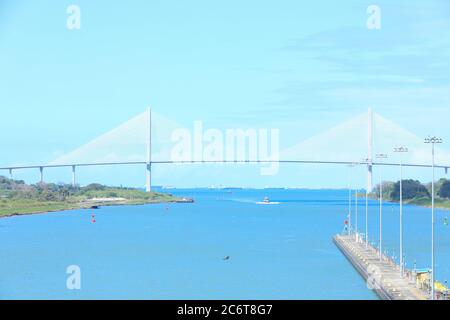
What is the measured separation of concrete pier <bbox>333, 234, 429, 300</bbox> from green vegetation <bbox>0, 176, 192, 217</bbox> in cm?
5445

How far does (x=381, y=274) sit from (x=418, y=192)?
10865 cm

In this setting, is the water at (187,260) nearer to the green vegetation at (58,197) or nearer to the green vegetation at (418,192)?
the green vegetation at (58,197)

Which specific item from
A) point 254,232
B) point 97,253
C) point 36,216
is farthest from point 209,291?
point 36,216

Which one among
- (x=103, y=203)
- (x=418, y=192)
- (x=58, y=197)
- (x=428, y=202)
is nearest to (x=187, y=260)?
(x=58, y=197)

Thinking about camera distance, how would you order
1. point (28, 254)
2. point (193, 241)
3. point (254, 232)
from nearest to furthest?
point (28, 254)
point (193, 241)
point (254, 232)

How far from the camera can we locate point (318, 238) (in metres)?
62.3

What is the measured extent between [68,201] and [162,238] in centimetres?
6360

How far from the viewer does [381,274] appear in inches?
1350

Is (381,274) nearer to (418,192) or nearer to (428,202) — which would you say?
(428,202)

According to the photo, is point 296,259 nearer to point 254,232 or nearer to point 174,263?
point 174,263

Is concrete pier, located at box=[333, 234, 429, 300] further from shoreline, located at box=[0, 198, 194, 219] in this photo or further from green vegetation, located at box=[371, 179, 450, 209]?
green vegetation, located at box=[371, 179, 450, 209]

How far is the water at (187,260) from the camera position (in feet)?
113

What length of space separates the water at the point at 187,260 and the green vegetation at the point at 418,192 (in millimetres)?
50104

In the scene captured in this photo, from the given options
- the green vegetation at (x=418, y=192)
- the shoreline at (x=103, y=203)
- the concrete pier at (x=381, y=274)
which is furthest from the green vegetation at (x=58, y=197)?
the concrete pier at (x=381, y=274)
